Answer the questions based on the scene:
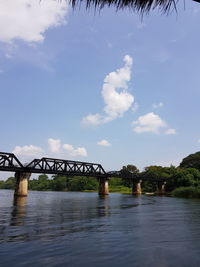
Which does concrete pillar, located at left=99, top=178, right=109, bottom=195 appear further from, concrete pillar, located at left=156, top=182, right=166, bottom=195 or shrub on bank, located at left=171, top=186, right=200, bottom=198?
shrub on bank, located at left=171, top=186, right=200, bottom=198

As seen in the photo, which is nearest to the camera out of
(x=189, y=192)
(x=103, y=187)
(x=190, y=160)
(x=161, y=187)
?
(x=189, y=192)

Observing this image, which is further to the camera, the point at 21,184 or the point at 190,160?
the point at 190,160

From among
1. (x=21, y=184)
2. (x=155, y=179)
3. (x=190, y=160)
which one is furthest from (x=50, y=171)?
(x=190, y=160)

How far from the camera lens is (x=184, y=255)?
10.4 meters

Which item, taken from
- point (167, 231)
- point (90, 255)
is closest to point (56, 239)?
point (90, 255)

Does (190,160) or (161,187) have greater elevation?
(190,160)

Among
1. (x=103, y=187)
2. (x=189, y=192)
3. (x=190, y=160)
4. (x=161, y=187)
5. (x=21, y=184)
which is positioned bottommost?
(x=161, y=187)

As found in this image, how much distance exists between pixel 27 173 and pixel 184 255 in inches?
2758

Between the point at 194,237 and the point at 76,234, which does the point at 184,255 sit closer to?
the point at 194,237

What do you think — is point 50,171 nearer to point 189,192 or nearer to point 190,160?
point 189,192

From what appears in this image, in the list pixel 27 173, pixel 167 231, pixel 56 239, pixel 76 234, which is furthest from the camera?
pixel 27 173

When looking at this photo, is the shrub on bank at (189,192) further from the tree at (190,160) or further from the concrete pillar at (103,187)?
the tree at (190,160)

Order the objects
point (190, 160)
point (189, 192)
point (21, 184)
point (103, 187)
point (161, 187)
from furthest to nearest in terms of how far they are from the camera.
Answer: point (190, 160) → point (161, 187) → point (103, 187) → point (21, 184) → point (189, 192)

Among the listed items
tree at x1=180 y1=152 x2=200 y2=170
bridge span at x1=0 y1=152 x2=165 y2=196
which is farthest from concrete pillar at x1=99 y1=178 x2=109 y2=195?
tree at x1=180 y1=152 x2=200 y2=170
